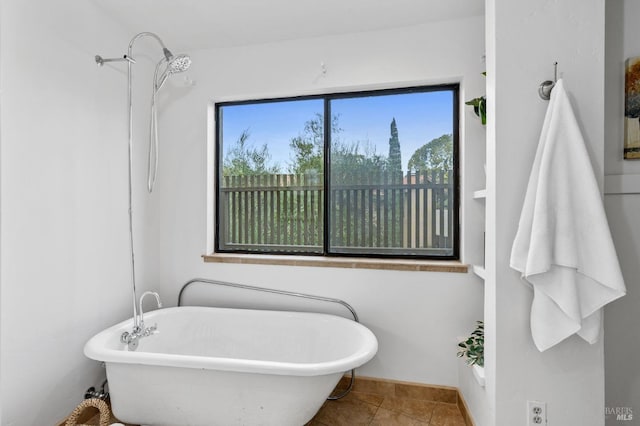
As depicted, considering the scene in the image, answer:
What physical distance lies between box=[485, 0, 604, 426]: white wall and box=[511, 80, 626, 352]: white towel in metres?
0.09

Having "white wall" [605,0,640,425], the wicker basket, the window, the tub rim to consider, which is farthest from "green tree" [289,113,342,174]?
the wicker basket

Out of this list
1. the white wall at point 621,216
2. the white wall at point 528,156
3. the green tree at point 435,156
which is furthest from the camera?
the green tree at point 435,156

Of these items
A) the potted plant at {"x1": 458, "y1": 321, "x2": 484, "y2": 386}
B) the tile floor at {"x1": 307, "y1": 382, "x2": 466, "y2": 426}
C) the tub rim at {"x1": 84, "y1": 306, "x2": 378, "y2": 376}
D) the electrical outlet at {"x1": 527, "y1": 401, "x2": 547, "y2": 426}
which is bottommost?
the tile floor at {"x1": 307, "y1": 382, "x2": 466, "y2": 426}

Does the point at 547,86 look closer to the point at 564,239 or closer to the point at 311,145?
the point at 564,239

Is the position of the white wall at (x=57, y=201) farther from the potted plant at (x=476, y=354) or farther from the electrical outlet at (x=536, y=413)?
the electrical outlet at (x=536, y=413)

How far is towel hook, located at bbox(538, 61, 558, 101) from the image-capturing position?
54.2 inches

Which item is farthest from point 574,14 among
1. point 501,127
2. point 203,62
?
point 203,62

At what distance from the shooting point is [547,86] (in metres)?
1.38

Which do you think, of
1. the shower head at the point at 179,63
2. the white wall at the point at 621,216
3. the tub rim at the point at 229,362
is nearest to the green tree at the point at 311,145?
the shower head at the point at 179,63

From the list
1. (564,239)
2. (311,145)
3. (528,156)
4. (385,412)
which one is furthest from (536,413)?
(311,145)

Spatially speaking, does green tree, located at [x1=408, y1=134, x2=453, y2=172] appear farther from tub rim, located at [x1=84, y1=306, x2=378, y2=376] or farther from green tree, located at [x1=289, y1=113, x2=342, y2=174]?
tub rim, located at [x1=84, y1=306, x2=378, y2=376]

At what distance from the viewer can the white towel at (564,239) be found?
126cm

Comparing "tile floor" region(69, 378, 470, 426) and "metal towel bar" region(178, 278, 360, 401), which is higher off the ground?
"metal towel bar" region(178, 278, 360, 401)

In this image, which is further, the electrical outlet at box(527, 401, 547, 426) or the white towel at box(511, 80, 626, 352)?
the electrical outlet at box(527, 401, 547, 426)
